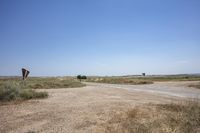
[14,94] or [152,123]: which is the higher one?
[14,94]

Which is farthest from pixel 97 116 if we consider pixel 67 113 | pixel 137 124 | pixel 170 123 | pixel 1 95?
pixel 1 95

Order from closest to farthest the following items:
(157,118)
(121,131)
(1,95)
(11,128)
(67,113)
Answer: (121,131) < (11,128) < (157,118) < (67,113) < (1,95)

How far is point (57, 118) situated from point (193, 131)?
5.36m

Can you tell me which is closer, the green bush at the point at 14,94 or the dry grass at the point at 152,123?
the dry grass at the point at 152,123

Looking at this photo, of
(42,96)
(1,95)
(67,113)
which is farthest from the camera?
(42,96)

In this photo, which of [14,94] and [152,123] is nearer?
[152,123]

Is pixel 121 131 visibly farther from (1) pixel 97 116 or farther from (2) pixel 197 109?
(2) pixel 197 109

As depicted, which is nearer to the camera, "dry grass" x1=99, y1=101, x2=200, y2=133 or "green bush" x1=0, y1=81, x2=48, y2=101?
"dry grass" x1=99, y1=101, x2=200, y2=133

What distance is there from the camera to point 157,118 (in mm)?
10000

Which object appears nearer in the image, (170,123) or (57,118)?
(170,123)

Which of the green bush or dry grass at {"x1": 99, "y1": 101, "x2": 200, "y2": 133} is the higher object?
the green bush

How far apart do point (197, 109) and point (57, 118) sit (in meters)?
5.90

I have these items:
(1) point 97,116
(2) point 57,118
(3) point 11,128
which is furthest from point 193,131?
(3) point 11,128

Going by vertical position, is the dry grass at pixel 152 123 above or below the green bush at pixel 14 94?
below
